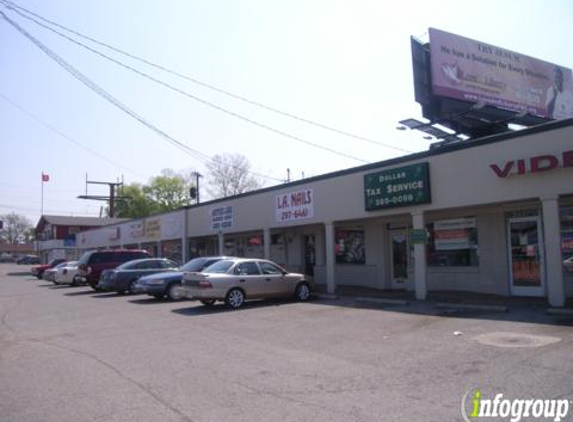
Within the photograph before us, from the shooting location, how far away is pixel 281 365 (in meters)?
8.07

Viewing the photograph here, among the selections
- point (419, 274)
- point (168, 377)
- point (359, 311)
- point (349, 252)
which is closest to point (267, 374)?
point (168, 377)

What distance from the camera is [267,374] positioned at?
752cm

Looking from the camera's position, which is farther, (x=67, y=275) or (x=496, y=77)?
(x=67, y=275)

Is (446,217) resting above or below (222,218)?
below

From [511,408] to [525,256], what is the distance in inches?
426

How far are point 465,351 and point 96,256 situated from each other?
845 inches

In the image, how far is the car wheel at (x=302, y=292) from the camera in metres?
17.3

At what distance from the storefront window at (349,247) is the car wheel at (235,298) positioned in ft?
22.8

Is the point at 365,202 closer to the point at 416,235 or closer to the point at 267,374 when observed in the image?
the point at 416,235

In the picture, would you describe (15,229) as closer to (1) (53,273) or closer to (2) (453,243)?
(1) (53,273)

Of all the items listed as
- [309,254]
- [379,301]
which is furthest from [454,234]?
[309,254]

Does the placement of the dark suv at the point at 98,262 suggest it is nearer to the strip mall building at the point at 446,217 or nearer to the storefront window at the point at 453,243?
the strip mall building at the point at 446,217

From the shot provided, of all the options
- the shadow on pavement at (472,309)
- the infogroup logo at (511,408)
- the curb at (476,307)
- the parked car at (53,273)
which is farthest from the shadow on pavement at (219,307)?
the parked car at (53,273)

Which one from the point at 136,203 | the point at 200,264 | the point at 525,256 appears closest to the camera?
the point at 525,256
